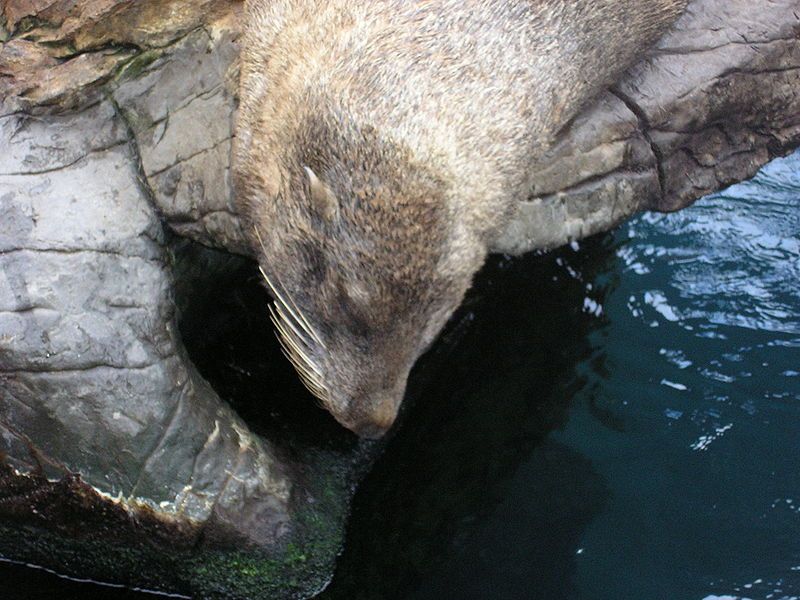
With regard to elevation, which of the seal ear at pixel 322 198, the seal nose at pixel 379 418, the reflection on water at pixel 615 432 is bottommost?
the reflection on water at pixel 615 432

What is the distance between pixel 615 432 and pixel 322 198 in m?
2.44

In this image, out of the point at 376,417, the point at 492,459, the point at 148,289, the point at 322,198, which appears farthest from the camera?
the point at 492,459

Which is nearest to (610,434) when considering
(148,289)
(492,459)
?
(492,459)

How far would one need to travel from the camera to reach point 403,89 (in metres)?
4.09

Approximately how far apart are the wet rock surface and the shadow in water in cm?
26

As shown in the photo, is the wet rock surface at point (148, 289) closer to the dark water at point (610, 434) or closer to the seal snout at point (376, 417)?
the dark water at point (610, 434)

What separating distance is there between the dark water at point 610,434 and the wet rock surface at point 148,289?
0.41 metres

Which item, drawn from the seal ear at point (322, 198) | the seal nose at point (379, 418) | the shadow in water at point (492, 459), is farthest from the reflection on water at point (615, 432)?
the seal ear at point (322, 198)

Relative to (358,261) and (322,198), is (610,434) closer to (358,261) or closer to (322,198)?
(358,261)

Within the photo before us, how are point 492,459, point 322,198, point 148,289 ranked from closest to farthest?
1. point 322,198
2. point 148,289
3. point 492,459

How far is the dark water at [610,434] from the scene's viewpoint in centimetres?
472

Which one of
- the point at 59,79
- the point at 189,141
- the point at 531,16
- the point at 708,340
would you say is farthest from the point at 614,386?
the point at 59,79

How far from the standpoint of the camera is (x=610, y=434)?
539cm

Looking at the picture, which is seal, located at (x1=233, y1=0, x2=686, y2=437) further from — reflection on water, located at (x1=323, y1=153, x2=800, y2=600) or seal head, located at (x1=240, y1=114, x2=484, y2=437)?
reflection on water, located at (x1=323, y1=153, x2=800, y2=600)
